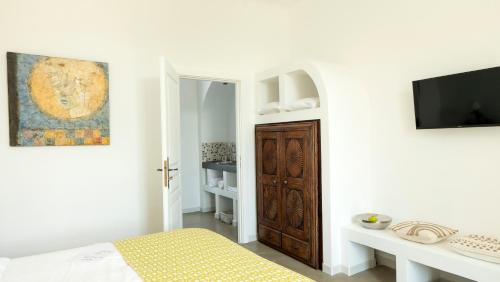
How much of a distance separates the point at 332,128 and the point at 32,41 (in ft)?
8.88

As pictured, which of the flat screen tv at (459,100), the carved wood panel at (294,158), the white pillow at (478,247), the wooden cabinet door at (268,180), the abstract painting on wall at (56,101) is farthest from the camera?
the wooden cabinet door at (268,180)

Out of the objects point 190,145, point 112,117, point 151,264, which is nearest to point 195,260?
point 151,264

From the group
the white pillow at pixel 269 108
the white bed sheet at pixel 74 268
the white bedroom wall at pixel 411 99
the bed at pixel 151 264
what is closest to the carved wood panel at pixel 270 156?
the white pillow at pixel 269 108

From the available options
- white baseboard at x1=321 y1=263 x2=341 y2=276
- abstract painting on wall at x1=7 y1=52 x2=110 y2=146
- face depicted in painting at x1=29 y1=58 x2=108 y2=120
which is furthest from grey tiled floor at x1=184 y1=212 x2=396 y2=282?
face depicted in painting at x1=29 y1=58 x2=108 y2=120

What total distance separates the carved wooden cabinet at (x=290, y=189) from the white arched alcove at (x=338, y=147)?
84 mm

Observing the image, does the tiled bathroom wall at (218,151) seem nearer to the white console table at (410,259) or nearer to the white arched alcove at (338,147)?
the white arched alcove at (338,147)

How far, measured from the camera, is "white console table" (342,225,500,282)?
2131 millimetres

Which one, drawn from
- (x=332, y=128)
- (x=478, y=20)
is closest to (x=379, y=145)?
(x=332, y=128)

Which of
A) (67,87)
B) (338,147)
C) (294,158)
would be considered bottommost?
(294,158)

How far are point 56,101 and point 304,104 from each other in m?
2.25

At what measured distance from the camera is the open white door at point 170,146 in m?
2.82

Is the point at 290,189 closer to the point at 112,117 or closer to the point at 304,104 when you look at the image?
the point at 304,104

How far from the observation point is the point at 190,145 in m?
5.61

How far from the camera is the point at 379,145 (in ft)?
10.5
